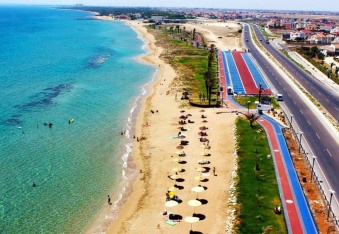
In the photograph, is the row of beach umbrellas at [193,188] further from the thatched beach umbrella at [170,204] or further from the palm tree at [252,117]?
the palm tree at [252,117]

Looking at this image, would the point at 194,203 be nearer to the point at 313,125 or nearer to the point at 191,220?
the point at 191,220

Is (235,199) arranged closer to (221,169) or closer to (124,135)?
(221,169)

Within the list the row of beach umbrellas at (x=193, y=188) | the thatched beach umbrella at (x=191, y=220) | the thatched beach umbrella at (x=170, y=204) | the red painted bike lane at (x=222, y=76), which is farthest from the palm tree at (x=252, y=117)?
the thatched beach umbrella at (x=191, y=220)

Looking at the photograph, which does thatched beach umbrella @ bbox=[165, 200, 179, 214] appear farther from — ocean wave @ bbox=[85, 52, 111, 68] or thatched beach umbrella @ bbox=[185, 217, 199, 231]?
ocean wave @ bbox=[85, 52, 111, 68]

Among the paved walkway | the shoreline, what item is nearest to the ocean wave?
the shoreline

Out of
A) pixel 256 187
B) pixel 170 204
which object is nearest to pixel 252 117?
pixel 256 187

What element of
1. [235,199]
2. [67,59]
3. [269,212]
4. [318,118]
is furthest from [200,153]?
[67,59]

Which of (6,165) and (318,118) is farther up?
(318,118)
